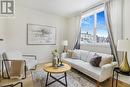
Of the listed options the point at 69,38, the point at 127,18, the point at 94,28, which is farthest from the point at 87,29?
the point at 127,18

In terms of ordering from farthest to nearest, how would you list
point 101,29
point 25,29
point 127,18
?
point 25,29, point 101,29, point 127,18

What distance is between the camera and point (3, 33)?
13.1 feet

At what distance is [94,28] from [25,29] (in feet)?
9.54

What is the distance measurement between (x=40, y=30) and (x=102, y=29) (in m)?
2.69

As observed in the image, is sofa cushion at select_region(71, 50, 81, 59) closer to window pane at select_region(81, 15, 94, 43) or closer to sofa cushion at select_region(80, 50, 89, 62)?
sofa cushion at select_region(80, 50, 89, 62)

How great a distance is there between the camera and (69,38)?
18.6 feet

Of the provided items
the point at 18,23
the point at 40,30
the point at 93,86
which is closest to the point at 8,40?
the point at 18,23

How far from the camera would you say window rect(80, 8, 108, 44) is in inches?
152

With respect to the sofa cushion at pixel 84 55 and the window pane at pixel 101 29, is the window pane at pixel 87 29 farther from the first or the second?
the sofa cushion at pixel 84 55

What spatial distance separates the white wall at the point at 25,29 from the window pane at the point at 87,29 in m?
1.32

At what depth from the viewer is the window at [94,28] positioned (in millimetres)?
3857

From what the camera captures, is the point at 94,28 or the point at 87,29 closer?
the point at 94,28

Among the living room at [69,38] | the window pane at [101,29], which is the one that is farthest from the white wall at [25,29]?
the window pane at [101,29]

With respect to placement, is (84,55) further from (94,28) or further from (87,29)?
(87,29)
